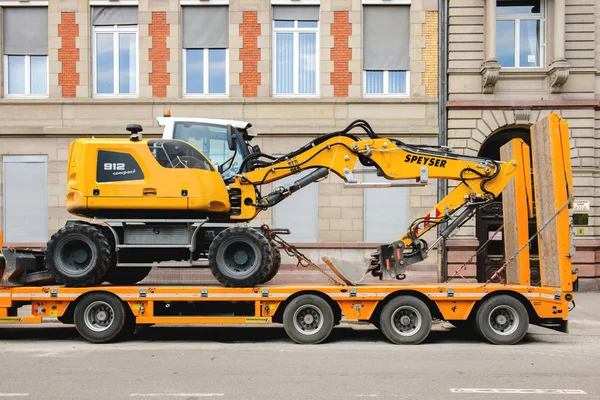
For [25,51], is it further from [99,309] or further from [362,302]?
[362,302]

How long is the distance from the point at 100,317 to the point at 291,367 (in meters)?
3.46

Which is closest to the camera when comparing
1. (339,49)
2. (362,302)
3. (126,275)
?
(362,302)

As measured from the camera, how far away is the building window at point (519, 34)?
1777cm

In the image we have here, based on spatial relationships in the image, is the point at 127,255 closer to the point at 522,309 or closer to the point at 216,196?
the point at 216,196

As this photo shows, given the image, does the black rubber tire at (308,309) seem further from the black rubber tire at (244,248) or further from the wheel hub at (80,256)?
the wheel hub at (80,256)

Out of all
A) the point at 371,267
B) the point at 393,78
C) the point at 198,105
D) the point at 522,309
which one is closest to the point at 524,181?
the point at 522,309

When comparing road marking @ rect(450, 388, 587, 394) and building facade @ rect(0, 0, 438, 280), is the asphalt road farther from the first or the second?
building facade @ rect(0, 0, 438, 280)

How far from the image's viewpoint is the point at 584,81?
17.3 m

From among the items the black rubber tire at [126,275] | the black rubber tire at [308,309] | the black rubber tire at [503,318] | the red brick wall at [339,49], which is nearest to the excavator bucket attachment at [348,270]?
the black rubber tire at [308,309]

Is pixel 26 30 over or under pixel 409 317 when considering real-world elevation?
over

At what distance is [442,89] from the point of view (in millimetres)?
17484

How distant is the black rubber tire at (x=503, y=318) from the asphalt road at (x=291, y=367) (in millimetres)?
188

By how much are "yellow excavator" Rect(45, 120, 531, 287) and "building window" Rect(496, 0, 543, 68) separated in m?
Result: 8.06

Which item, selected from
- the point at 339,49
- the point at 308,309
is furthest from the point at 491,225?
the point at 308,309
